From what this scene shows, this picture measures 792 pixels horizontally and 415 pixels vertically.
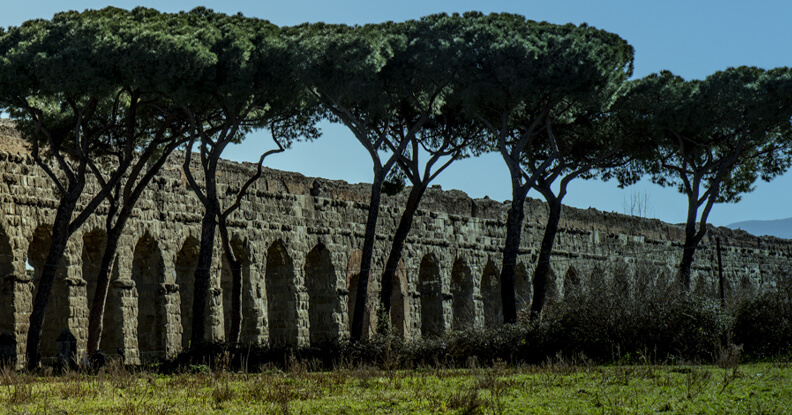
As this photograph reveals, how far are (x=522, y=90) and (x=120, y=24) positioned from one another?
733 cm

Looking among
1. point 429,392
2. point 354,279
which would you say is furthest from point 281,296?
point 429,392

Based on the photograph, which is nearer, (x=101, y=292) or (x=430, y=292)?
(x=101, y=292)

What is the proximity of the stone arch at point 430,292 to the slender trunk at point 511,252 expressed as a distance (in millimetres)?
7335

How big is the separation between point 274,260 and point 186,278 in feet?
8.47

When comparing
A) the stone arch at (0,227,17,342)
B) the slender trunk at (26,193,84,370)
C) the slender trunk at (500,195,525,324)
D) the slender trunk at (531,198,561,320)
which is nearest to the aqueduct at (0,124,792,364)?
the stone arch at (0,227,17,342)

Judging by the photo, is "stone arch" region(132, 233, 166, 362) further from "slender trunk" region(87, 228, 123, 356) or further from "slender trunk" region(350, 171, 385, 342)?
"slender trunk" region(350, 171, 385, 342)

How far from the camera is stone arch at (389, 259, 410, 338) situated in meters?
26.1

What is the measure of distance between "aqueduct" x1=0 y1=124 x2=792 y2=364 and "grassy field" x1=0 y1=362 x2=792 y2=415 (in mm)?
4743

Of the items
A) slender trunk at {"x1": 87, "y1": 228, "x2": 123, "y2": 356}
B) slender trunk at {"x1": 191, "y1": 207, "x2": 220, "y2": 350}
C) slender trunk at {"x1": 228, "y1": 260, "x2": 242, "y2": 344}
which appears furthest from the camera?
slender trunk at {"x1": 228, "y1": 260, "x2": 242, "y2": 344}

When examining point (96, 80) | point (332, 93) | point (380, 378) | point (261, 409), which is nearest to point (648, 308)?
point (380, 378)

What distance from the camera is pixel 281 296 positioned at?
2334cm

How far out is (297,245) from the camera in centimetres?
2359

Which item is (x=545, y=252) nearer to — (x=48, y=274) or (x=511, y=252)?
(x=511, y=252)

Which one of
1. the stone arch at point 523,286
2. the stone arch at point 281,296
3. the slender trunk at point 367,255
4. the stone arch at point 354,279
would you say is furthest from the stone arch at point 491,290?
the slender trunk at point 367,255
